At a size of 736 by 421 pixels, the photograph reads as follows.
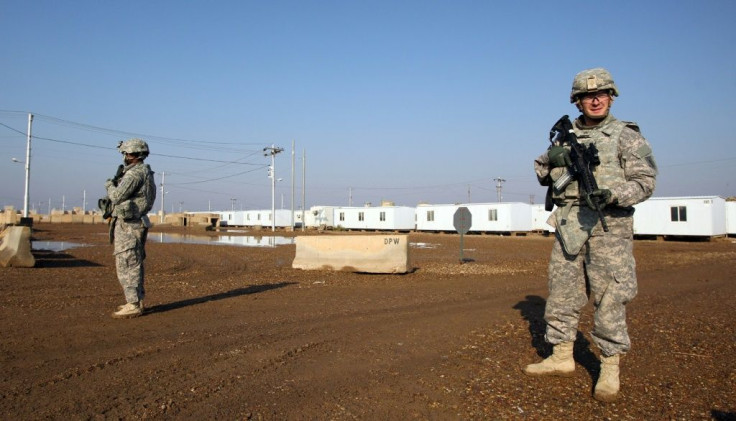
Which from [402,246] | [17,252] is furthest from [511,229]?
[17,252]

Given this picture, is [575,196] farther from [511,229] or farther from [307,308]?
[511,229]

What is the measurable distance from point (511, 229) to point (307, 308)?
3759cm

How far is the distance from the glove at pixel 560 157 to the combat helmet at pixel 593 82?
0.50 m

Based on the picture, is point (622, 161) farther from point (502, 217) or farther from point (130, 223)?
point (502, 217)

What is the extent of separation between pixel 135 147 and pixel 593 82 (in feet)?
18.4

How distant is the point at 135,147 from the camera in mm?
6406

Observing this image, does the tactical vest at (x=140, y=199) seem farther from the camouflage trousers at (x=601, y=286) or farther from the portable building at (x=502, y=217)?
the portable building at (x=502, y=217)

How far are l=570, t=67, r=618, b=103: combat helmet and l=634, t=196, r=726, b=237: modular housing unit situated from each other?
111 ft

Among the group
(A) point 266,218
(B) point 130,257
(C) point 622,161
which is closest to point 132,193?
(B) point 130,257

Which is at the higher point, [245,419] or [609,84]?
[609,84]

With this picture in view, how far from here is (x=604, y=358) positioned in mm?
3527

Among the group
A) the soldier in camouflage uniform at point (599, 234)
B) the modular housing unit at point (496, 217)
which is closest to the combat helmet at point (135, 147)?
the soldier in camouflage uniform at point (599, 234)

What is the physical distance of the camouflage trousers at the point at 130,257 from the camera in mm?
6199

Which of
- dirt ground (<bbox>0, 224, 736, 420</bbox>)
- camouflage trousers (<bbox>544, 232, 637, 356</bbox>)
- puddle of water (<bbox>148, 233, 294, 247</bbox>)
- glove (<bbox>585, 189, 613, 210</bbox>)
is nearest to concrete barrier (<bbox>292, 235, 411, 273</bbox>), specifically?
dirt ground (<bbox>0, 224, 736, 420</bbox>)
